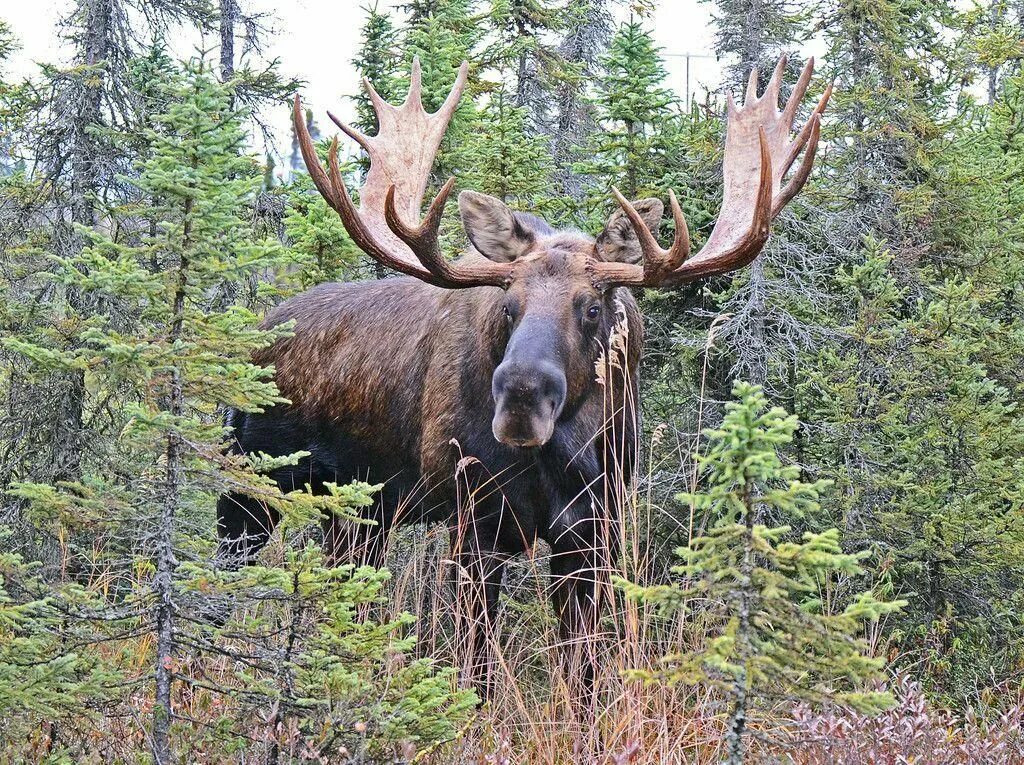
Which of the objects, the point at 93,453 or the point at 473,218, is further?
the point at 93,453

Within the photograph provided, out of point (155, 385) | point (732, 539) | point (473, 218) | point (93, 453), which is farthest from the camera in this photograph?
point (93, 453)

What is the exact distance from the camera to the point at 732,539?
2.65 meters

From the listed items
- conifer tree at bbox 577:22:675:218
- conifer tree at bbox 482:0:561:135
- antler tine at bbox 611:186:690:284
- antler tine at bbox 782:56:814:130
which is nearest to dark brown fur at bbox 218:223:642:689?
antler tine at bbox 611:186:690:284

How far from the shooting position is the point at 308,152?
18.0 feet

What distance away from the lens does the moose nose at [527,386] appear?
4973 millimetres

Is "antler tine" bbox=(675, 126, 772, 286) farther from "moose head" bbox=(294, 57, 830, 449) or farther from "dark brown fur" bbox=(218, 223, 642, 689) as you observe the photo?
"dark brown fur" bbox=(218, 223, 642, 689)

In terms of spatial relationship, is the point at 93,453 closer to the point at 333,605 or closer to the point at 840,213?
the point at 333,605

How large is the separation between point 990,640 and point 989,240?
4623mm

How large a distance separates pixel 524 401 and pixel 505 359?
246 mm

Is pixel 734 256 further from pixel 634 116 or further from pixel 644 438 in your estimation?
pixel 634 116

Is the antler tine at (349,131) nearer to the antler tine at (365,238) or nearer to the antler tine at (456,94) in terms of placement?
the antler tine at (365,238)

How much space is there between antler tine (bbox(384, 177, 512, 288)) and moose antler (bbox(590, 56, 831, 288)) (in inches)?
21.1

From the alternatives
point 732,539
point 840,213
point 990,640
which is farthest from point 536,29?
point 732,539

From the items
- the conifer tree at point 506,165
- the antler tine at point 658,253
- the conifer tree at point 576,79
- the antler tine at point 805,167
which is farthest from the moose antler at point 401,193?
the conifer tree at point 576,79
